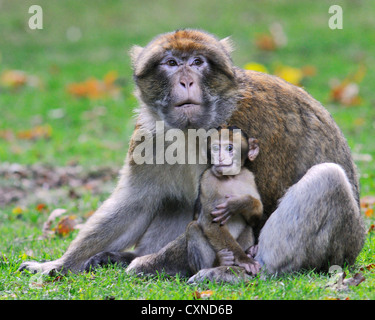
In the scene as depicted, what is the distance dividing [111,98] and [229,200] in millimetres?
7556

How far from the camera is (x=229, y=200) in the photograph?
16.1ft

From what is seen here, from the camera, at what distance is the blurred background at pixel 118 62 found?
10.3 meters

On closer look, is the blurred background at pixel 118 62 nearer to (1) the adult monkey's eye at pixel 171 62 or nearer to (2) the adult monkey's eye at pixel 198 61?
(2) the adult monkey's eye at pixel 198 61

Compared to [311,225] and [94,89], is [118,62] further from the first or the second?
[311,225]

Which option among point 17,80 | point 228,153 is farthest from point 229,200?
point 17,80

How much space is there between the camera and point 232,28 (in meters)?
15.1

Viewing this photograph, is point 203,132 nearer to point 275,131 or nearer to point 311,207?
point 275,131

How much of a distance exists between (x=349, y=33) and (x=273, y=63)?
2203mm

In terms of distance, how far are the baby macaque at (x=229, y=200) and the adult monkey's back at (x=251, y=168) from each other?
152 mm

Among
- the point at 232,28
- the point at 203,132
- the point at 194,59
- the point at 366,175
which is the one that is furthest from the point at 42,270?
the point at 232,28

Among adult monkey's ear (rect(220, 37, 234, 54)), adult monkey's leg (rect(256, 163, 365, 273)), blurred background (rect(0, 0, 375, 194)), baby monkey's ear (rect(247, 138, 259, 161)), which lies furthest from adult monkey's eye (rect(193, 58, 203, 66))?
blurred background (rect(0, 0, 375, 194))

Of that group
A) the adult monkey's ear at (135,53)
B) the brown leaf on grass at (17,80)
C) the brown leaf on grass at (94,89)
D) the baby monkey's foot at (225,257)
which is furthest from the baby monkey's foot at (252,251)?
Result: the brown leaf on grass at (17,80)

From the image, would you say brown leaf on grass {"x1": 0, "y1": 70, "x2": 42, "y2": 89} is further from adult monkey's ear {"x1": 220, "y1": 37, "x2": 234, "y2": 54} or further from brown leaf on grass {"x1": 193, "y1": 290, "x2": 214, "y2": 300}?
brown leaf on grass {"x1": 193, "y1": 290, "x2": 214, "y2": 300}

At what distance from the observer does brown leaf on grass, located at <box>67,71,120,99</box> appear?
12.3 m
